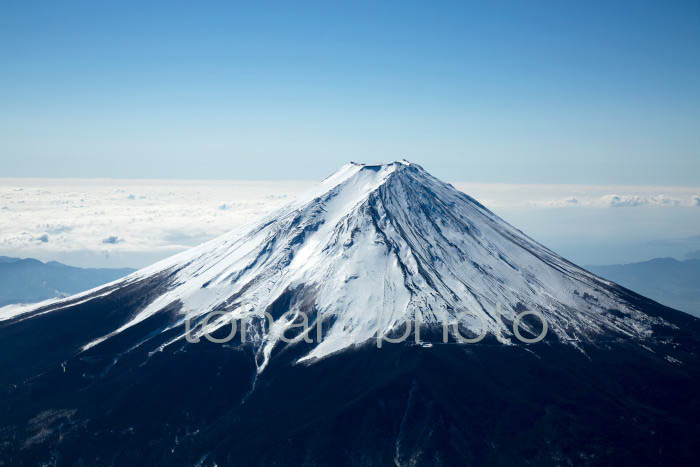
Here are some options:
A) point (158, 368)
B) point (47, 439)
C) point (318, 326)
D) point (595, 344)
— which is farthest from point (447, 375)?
point (47, 439)

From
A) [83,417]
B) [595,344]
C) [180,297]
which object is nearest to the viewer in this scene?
[83,417]

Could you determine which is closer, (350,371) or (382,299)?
(350,371)

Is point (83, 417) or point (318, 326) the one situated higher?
point (318, 326)

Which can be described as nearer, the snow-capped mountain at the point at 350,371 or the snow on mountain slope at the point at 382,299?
the snow-capped mountain at the point at 350,371

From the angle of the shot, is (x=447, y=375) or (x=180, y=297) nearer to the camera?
(x=447, y=375)

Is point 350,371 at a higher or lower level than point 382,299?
lower

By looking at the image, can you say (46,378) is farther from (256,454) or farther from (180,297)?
(256,454)

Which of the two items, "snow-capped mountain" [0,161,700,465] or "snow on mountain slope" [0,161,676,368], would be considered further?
"snow on mountain slope" [0,161,676,368]

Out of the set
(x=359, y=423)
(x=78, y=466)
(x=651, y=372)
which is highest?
(x=651, y=372)
